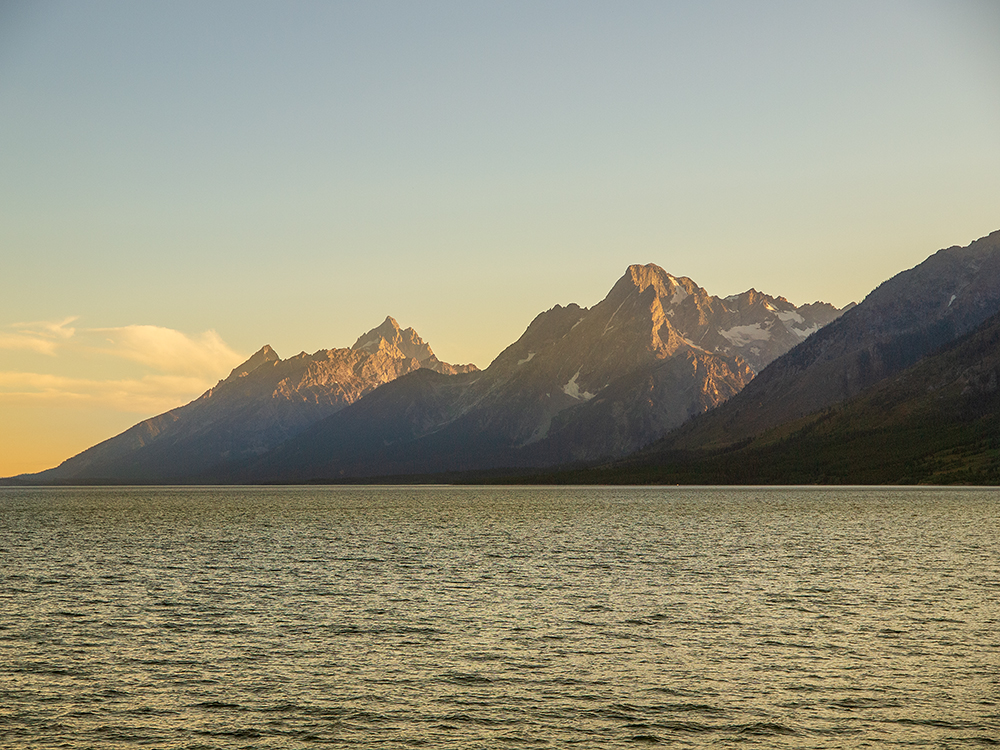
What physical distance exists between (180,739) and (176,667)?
1329 cm

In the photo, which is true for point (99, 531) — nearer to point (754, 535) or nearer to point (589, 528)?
point (589, 528)

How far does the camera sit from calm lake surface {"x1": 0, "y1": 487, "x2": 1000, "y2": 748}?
35500 millimetres

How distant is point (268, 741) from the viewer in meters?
33.8

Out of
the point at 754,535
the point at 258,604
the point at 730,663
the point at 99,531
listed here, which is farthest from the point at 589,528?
the point at 730,663

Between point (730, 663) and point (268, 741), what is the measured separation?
23895mm

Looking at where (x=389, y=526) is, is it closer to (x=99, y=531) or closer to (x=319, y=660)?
(x=99, y=531)

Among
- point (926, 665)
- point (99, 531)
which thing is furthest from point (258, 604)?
point (99, 531)

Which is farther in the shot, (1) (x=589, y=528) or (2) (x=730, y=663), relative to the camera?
(1) (x=589, y=528)

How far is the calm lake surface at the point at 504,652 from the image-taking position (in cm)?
3550

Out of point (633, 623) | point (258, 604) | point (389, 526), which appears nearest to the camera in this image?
point (633, 623)

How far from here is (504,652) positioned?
50.3 m

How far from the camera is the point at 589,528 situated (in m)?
171

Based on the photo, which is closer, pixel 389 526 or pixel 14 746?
pixel 14 746

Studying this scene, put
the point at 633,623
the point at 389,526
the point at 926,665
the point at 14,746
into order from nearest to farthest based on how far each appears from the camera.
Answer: the point at 14,746
the point at 926,665
the point at 633,623
the point at 389,526
